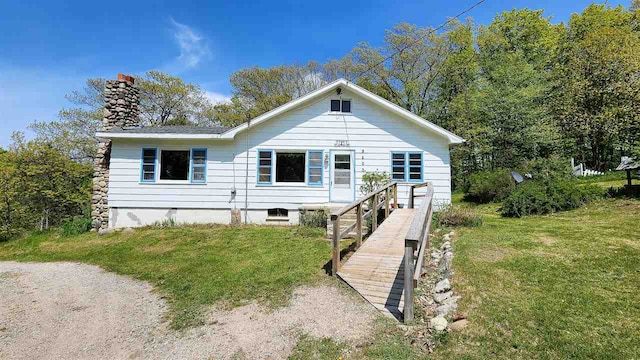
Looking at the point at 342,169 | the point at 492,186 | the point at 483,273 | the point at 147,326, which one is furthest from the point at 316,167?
the point at 492,186

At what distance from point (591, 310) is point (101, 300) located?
686cm

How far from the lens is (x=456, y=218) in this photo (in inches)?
360

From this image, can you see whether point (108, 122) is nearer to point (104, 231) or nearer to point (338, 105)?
point (104, 231)

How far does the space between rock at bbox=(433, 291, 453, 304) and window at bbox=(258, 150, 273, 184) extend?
26.1 ft

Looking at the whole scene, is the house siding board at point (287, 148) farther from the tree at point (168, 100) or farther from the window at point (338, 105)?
the tree at point (168, 100)

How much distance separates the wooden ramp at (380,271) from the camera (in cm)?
420

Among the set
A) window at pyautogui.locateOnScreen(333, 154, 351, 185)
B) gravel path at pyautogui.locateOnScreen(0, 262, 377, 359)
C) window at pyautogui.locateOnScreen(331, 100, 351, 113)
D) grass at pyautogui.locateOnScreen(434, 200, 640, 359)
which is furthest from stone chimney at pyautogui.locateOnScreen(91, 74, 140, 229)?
grass at pyautogui.locateOnScreen(434, 200, 640, 359)

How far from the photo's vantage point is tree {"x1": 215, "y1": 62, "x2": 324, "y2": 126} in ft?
84.3

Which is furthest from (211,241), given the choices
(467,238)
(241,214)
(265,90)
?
(265,90)

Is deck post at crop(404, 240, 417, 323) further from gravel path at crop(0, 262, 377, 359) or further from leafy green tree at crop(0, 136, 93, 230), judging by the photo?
leafy green tree at crop(0, 136, 93, 230)

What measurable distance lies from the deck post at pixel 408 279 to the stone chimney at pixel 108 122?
11.4 m

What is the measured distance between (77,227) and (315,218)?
27.4 feet

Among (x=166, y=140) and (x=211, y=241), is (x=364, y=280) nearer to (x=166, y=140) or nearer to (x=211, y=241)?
(x=211, y=241)

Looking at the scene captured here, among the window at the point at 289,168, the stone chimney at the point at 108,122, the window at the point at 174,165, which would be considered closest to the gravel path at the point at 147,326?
the stone chimney at the point at 108,122
